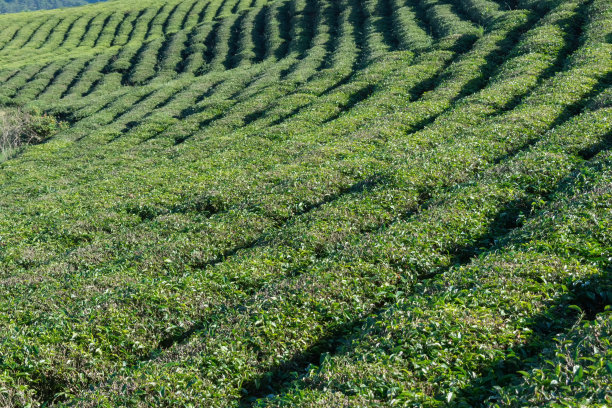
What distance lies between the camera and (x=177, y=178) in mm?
23484

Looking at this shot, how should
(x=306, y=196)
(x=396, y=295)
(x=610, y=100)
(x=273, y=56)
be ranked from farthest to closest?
1. (x=273, y=56)
2. (x=610, y=100)
3. (x=306, y=196)
4. (x=396, y=295)

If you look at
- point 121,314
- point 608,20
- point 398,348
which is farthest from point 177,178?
point 608,20

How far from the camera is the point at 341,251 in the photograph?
12602mm

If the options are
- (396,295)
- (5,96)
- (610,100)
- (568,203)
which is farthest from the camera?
(5,96)

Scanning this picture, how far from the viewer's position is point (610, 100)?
21.9 meters

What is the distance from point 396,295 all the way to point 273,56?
63847mm

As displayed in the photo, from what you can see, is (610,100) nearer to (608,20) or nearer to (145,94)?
(608,20)

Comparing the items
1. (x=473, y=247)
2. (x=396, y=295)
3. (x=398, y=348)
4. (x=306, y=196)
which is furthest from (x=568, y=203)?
(x=306, y=196)

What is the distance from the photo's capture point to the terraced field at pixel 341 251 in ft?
26.1

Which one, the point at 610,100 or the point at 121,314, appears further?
the point at 610,100

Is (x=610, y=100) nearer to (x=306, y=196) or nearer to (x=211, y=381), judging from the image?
(x=306, y=196)

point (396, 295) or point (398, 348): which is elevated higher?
point (398, 348)

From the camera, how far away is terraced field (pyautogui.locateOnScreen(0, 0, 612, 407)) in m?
7.96

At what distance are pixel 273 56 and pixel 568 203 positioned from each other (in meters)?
62.2
